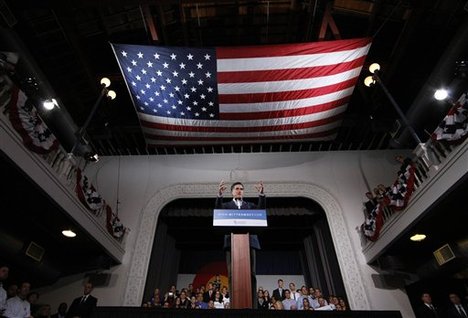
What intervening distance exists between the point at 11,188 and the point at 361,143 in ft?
29.2

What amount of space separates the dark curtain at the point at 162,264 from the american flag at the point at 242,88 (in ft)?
10.4

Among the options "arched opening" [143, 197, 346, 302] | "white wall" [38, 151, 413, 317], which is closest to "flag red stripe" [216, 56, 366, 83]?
"white wall" [38, 151, 413, 317]

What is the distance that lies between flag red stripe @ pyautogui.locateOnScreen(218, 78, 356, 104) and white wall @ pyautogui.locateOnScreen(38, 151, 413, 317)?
329 cm

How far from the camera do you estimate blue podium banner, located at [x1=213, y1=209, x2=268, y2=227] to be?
2457 mm

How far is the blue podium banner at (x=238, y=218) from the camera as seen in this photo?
246cm

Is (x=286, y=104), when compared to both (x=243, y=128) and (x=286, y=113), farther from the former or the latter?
(x=243, y=128)

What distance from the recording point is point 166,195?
28.1 ft

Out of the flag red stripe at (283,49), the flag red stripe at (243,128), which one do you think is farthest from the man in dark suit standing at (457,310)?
the flag red stripe at (283,49)

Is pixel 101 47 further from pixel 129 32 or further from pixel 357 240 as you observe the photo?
pixel 357 240

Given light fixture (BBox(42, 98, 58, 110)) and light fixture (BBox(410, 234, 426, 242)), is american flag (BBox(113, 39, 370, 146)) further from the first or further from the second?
light fixture (BBox(410, 234, 426, 242))

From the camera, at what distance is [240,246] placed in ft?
8.23

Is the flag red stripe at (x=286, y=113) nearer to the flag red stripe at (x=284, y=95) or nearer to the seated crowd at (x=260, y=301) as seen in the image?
the flag red stripe at (x=284, y=95)

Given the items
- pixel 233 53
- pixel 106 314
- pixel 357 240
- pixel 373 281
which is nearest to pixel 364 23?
pixel 233 53

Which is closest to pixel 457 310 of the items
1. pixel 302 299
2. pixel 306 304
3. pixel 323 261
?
pixel 306 304
